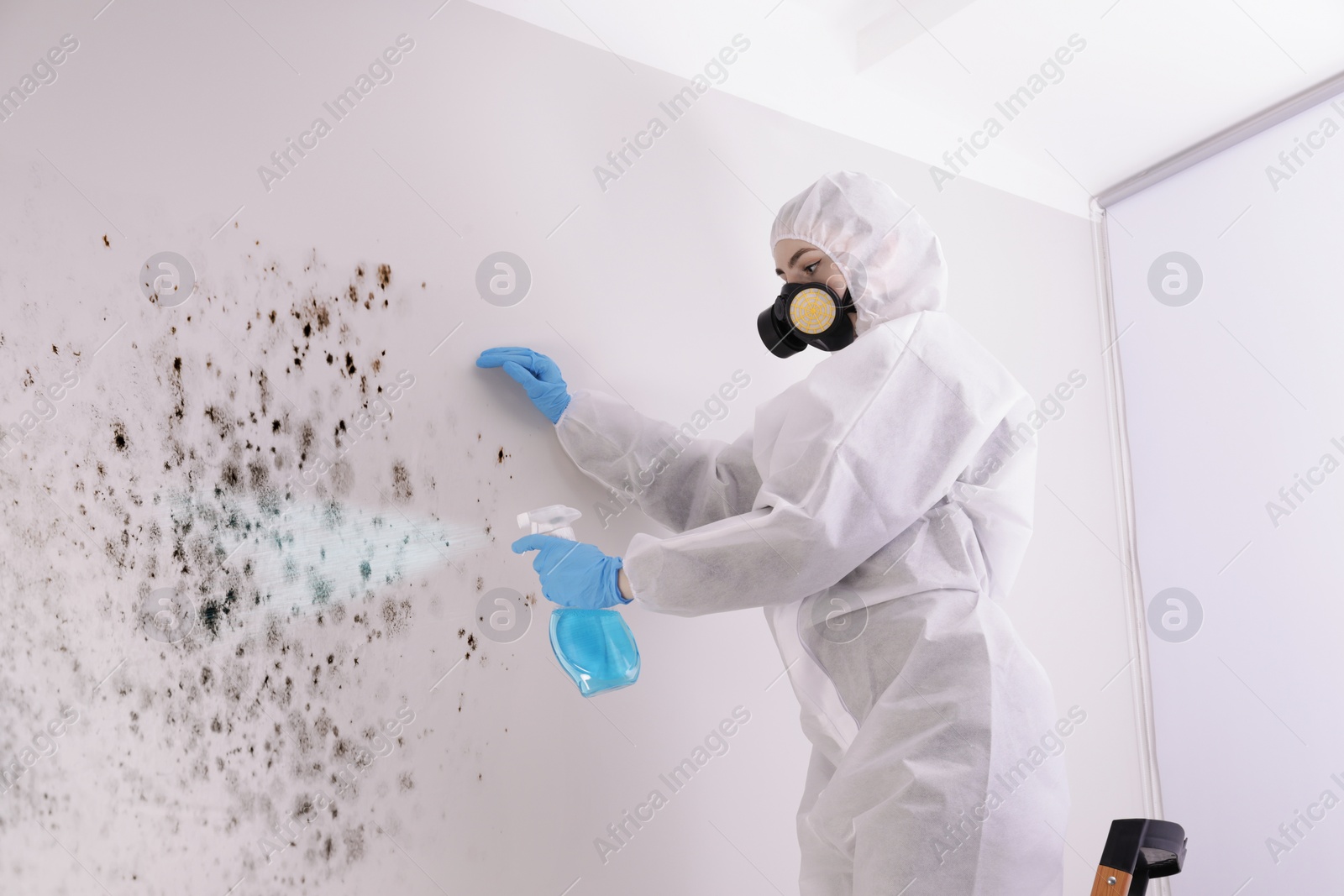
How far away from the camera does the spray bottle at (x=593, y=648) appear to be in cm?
125

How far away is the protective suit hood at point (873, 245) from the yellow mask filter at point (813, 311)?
5cm

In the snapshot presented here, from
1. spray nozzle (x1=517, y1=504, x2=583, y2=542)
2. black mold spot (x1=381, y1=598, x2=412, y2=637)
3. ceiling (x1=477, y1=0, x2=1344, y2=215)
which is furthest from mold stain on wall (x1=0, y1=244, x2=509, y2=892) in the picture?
ceiling (x1=477, y1=0, x2=1344, y2=215)

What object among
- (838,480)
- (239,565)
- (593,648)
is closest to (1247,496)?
(838,480)

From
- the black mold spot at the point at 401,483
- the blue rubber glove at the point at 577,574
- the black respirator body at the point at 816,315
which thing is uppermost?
the black respirator body at the point at 816,315

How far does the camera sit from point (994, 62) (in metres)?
2.00

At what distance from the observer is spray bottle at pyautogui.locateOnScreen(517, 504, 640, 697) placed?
1248 millimetres

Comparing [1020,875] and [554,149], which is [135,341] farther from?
[1020,875]

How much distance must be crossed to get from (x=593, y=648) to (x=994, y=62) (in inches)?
62.7

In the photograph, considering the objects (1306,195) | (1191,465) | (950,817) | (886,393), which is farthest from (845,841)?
(1306,195)

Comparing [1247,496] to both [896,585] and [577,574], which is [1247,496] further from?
[577,574]

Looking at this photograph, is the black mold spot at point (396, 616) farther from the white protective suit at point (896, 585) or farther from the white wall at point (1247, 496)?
the white wall at point (1247, 496)

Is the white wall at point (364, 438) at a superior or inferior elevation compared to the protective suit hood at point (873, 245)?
inferior

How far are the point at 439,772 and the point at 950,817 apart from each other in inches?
27.2

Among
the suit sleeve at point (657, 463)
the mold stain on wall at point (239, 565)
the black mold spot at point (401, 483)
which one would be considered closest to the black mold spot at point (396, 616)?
the mold stain on wall at point (239, 565)
